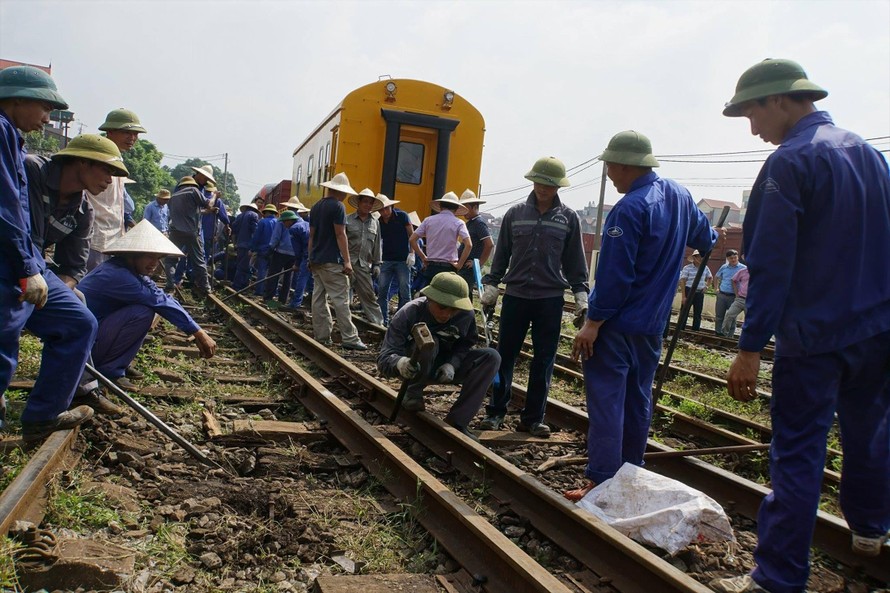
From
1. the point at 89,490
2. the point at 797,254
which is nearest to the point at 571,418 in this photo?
the point at 797,254

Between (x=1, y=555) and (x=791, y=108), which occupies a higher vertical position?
(x=791, y=108)

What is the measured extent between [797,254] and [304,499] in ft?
8.92

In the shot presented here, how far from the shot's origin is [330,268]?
9133 mm

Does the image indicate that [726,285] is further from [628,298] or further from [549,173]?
[628,298]

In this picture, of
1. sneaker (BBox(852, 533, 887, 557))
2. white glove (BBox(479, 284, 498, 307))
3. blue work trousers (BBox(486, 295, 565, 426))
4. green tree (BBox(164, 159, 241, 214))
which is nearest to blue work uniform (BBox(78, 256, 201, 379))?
white glove (BBox(479, 284, 498, 307))

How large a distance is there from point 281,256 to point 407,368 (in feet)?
28.9

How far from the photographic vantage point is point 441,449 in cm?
498

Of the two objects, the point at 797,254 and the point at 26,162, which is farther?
the point at 26,162

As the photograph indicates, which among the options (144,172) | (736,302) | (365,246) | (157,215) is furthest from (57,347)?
(144,172)

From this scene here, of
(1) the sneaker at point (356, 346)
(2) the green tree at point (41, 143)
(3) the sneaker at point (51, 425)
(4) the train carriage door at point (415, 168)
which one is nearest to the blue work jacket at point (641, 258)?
(3) the sneaker at point (51, 425)

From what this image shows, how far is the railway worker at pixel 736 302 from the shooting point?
14.6 metres

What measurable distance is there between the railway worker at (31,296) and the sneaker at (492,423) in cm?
278

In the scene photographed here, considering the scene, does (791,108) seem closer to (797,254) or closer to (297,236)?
(797,254)

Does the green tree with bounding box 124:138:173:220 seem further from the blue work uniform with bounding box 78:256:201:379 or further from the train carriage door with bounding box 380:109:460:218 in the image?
the blue work uniform with bounding box 78:256:201:379
